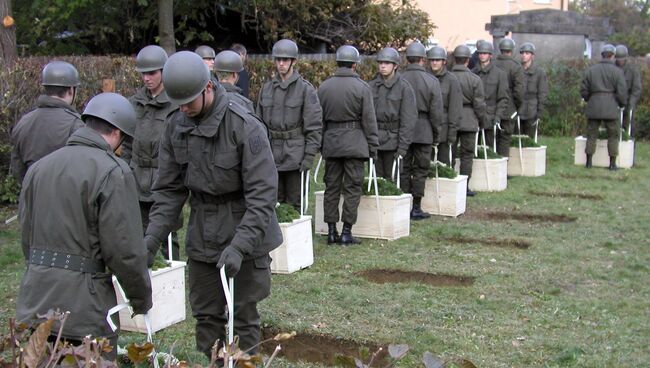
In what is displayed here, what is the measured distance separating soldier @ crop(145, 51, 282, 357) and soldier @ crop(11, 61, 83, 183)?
190 centimetres

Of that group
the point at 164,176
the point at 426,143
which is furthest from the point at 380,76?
the point at 164,176

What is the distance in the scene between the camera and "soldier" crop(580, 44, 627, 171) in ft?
58.2

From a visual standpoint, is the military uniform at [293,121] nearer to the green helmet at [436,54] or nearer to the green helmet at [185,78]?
the green helmet at [436,54]

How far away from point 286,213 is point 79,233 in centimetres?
507

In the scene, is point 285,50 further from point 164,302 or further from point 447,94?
point 447,94

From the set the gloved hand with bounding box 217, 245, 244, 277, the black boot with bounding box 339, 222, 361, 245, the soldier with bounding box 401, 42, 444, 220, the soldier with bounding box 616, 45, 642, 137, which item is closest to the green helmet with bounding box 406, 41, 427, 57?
the soldier with bounding box 401, 42, 444, 220

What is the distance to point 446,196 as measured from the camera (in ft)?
43.5

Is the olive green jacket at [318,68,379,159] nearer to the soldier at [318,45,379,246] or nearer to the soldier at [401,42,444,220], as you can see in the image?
the soldier at [318,45,379,246]

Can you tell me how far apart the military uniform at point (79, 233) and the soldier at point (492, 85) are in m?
11.6

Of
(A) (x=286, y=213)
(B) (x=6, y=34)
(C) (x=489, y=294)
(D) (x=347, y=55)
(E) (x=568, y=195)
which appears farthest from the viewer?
(E) (x=568, y=195)

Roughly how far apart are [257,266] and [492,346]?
2.27 meters

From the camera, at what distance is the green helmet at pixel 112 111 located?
5000mm

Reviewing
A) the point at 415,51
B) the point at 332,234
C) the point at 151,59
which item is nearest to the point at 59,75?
the point at 151,59

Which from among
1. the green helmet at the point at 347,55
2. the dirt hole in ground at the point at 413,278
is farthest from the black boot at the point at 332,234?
Result: the green helmet at the point at 347,55
